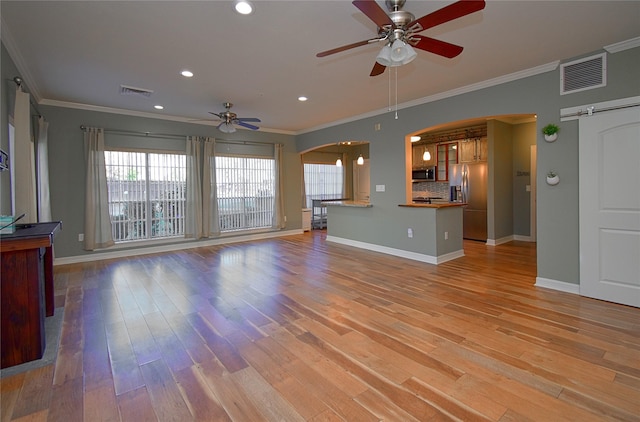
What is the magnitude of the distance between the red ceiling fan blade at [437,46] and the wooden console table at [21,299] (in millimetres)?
3285

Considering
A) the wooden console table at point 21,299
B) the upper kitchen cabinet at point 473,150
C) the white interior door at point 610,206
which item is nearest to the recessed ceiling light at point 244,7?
the wooden console table at point 21,299

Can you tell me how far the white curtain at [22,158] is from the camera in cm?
320

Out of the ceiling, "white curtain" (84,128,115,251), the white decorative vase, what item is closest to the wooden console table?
the ceiling

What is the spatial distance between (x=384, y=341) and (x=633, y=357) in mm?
1806

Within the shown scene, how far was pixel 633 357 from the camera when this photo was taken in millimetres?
2225

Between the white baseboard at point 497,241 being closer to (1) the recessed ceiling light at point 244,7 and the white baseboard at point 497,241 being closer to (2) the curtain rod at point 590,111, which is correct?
(2) the curtain rod at point 590,111

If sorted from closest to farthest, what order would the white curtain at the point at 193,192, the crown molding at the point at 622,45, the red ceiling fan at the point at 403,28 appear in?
the red ceiling fan at the point at 403,28 → the crown molding at the point at 622,45 → the white curtain at the point at 193,192

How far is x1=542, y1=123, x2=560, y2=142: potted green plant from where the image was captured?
3.60 m

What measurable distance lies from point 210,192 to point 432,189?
18.7 ft

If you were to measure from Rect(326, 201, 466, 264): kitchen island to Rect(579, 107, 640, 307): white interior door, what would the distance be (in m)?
1.90

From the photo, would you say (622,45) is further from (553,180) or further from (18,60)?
(18,60)

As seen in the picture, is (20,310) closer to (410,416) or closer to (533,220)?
(410,416)

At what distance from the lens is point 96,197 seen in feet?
18.1

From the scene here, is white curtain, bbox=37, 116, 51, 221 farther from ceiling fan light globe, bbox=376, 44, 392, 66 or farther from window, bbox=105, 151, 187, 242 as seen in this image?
ceiling fan light globe, bbox=376, 44, 392, 66
